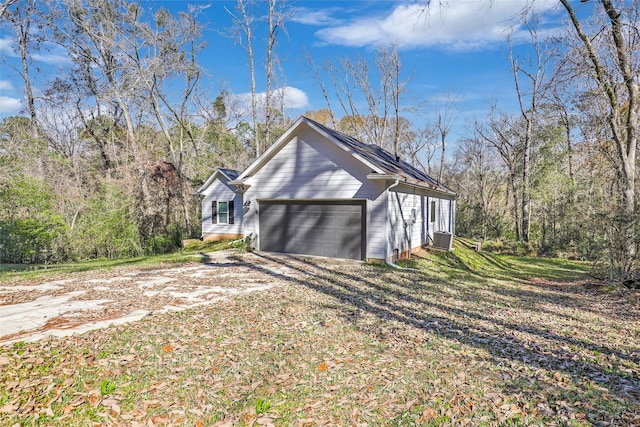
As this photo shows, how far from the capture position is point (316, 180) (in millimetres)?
11781

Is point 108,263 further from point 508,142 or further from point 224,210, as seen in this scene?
point 508,142

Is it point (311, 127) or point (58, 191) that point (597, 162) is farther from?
point (58, 191)

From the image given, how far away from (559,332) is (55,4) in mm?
24598

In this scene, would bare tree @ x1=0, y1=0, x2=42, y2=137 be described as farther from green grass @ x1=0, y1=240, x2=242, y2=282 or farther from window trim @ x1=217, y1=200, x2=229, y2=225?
window trim @ x1=217, y1=200, x2=229, y2=225

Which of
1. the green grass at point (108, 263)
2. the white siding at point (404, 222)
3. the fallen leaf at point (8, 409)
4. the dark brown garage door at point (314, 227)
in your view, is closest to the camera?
→ the fallen leaf at point (8, 409)

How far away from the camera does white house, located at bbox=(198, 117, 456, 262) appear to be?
36.0ft

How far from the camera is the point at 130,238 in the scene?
1580cm

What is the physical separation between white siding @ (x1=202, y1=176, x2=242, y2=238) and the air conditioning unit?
972 centimetres

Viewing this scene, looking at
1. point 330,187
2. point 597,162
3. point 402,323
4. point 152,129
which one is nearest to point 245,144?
point 152,129

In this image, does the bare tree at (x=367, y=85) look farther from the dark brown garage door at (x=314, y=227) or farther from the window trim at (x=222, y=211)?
the dark brown garage door at (x=314, y=227)

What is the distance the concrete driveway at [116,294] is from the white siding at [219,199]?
6.84m

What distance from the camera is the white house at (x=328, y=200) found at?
10984 mm

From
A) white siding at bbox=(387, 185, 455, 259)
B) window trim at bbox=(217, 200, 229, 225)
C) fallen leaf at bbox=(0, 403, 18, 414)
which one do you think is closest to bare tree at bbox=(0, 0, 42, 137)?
window trim at bbox=(217, 200, 229, 225)

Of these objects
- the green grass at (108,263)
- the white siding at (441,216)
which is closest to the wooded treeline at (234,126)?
the green grass at (108,263)
